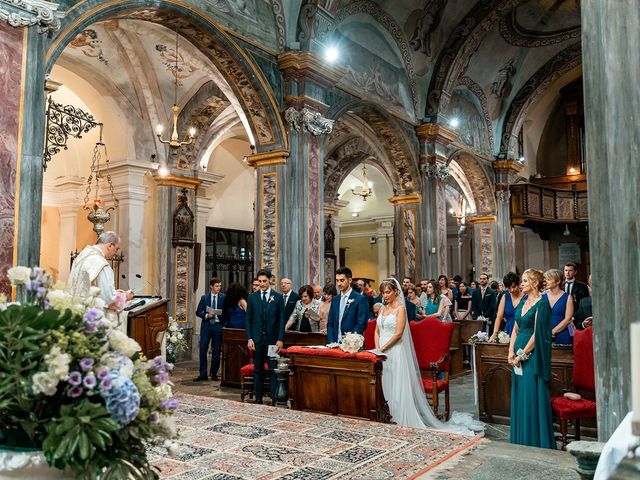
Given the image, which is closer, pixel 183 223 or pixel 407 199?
pixel 183 223

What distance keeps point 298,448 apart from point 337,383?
137 cm

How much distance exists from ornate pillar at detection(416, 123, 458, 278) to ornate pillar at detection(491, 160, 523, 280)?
410cm

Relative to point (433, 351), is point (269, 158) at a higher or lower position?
higher

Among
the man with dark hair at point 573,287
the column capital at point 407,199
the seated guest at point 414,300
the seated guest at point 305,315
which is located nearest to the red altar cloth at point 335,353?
the seated guest at point 305,315

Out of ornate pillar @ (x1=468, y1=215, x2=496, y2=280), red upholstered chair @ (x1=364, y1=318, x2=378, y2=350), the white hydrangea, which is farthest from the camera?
ornate pillar @ (x1=468, y1=215, x2=496, y2=280)

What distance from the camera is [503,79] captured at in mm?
16969

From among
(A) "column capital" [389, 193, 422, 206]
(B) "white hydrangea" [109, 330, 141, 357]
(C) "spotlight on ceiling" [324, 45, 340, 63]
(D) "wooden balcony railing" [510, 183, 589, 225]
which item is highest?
(C) "spotlight on ceiling" [324, 45, 340, 63]

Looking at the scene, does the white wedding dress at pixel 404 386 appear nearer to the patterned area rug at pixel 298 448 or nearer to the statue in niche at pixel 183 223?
the patterned area rug at pixel 298 448

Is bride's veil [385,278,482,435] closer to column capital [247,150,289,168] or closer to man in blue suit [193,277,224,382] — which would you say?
man in blue suit [193,277,224,382]

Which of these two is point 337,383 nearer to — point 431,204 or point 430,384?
point 430,384

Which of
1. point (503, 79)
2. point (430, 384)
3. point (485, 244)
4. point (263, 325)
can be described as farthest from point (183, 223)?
point (503, 79)

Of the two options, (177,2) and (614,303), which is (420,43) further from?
Result: (614,303)

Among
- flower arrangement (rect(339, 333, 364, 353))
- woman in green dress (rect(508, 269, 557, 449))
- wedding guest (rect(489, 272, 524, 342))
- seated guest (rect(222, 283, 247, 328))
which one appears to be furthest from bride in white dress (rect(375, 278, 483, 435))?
seated guest (rect(222, 283, 247, 328))

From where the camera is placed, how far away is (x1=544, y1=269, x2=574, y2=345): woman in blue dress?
237 inches
